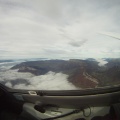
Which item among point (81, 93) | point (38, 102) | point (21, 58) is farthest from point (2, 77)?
point (81, 93)

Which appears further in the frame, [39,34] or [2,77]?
[2,77]

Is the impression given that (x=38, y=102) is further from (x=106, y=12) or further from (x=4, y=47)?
(x=106, y=12)

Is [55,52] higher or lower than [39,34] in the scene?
lower

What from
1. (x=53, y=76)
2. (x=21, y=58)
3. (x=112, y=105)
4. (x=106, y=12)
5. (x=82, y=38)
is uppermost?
(x=106, y=12)

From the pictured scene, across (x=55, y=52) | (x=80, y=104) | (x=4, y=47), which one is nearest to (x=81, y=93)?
(x=80, y=104)
